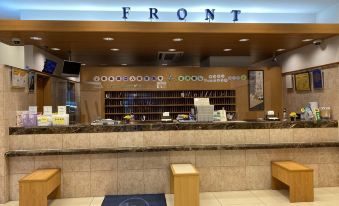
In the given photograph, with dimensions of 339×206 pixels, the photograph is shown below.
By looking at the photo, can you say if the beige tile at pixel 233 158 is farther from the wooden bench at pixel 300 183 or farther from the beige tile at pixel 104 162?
the beige tile at pixel 104 162

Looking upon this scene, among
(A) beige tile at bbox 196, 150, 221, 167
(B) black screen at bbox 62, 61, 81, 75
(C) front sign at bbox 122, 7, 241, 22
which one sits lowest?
(A) beige tile at bbox 196, 150, 221, 167

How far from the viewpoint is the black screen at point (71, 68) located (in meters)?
7.48

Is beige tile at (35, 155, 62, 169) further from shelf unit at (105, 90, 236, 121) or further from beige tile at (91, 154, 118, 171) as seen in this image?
shelf unit at (105, 90, 236, 121)

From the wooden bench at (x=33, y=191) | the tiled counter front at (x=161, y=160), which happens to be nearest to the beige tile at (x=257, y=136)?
the tiled counter front at (x=161, y=160)

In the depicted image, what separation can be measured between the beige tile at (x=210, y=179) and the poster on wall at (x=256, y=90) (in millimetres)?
3917

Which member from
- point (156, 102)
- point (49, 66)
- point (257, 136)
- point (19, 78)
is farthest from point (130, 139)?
point (156, 102)

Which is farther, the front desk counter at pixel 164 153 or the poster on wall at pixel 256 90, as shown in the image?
the poster on wall at pixel 256 90

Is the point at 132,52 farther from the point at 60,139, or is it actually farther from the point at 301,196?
the point at 301,196

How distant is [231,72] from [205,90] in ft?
2.98

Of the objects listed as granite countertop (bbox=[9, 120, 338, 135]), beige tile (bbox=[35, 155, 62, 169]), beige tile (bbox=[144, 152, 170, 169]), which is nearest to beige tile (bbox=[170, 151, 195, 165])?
beige tile (bbox=[144, 152, 170, 169])

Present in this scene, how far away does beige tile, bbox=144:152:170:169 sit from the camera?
5051mm

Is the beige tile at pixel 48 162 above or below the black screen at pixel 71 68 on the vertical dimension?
below

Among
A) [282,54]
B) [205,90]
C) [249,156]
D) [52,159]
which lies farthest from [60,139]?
[282,54]

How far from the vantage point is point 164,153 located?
5.08 m
